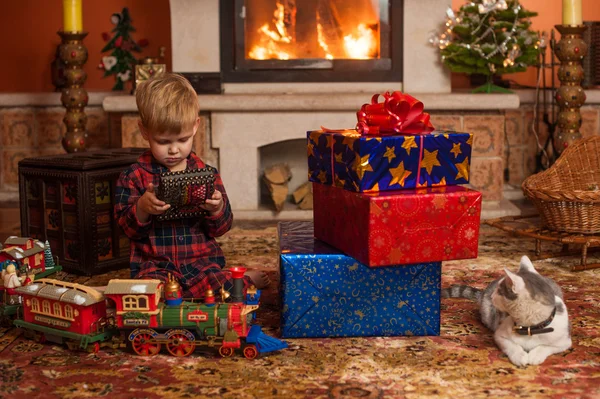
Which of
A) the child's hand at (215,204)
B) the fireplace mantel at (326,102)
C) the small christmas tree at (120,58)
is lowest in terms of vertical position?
the child's hand at (215,204)

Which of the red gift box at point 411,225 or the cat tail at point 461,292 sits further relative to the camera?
the cat tail at point 461,292

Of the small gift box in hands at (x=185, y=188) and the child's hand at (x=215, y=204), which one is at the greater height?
the small gift box in hands at (x=185, y=188)

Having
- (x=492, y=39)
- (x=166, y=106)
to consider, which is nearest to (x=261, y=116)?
(x=492, y=39)

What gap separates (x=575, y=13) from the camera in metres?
3.62

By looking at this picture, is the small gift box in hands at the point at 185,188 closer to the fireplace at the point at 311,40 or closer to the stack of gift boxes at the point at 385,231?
the stack of gift boxes at the point at 385,231

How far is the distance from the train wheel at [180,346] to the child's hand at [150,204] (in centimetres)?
33

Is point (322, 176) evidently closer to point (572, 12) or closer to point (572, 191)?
point (572, 191)

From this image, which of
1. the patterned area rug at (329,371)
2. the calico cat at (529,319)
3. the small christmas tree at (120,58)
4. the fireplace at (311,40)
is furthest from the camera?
the small christmas tree at (120,58)

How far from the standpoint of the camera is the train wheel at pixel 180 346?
189 cm

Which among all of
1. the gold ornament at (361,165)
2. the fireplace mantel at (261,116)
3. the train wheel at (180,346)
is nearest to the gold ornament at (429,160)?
the gold ornament at (361,165)

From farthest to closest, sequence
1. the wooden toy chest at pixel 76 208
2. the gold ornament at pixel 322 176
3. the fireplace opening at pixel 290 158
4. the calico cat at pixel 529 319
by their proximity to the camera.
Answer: the fireplace opening at pixel 290 158, the wooden toy chest at pixel 76 208, the gold ornament at pixel 322 176, the calico cat at pixel 529 319

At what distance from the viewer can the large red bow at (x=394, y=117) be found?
1988 millimetres

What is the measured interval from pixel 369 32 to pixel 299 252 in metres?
2.29

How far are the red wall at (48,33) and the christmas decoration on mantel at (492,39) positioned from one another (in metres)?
2.27
